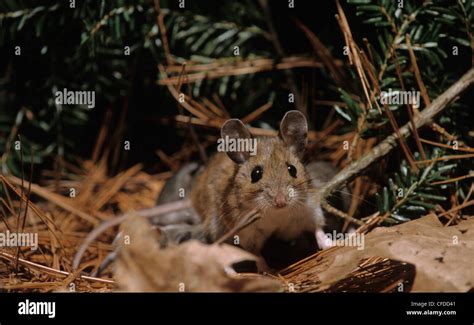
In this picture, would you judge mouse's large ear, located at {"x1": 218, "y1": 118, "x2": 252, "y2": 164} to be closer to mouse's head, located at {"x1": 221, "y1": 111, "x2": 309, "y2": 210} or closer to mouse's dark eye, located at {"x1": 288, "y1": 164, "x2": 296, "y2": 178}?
mouse's head, located at {"x1": 221, "y1": 111, "x2": 309, "y2": 210}

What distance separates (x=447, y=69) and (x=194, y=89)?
2030mm

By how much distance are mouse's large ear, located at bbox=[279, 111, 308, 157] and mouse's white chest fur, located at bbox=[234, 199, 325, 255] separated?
0.40 meters

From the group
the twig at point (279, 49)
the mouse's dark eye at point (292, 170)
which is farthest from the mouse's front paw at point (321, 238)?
the twig at point (279, 49)

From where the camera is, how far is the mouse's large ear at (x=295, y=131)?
3608mm

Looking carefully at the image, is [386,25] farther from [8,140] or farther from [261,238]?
[8,140]

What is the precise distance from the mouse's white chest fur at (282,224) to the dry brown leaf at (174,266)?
1205 millimetres

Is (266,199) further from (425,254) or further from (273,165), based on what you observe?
(425,254)

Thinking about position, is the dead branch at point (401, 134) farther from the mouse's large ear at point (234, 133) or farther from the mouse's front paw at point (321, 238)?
the mouse's large ear at point (234, 133)

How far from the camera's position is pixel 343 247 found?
3.11m

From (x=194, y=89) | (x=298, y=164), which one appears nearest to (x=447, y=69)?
(x=298, y=164)

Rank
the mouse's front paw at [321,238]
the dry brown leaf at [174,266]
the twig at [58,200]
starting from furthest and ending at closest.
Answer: the twig at [58,200] < the mouse's front paw at [321,238] < the dry brown leaf at [174,266]

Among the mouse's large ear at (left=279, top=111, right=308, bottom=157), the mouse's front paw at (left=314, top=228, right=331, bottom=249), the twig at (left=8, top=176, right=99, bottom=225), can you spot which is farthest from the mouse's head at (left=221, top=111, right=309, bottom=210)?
the twig at (left=8, top=176, right=99, bottom=225)
